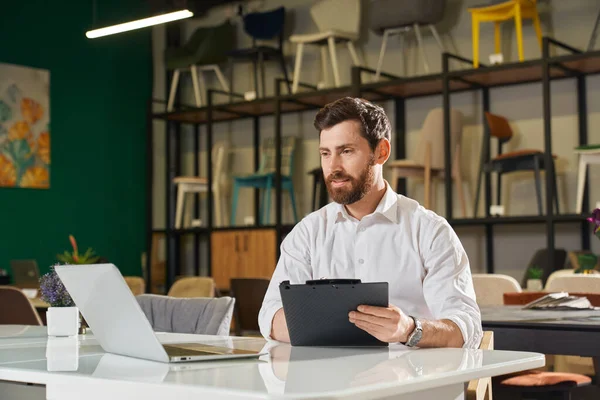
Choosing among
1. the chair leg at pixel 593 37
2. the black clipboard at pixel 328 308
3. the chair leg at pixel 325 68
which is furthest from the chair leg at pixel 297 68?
the black clipboard at pixel 328 308

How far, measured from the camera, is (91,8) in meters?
9.66

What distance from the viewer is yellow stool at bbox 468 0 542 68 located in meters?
7.23

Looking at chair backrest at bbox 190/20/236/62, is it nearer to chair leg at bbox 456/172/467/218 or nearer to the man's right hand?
chair leg at bbox 456/172/467/218

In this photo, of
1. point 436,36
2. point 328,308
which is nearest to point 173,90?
point 436,36

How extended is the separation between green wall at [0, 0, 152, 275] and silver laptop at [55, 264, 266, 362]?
23.7ft

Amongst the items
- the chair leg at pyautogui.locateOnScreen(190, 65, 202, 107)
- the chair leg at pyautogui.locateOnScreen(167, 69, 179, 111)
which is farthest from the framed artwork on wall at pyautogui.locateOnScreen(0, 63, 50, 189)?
the chair leg at pyautogui.locateOnScreen(190, 65, 202, 107)

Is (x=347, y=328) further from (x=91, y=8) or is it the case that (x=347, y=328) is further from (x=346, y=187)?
(x=91, y=8)

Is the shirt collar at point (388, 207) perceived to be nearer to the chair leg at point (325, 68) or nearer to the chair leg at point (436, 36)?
the chair leg at point (436, 36)

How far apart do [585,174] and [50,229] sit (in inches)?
209

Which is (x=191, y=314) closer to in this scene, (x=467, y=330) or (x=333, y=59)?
(x=467, y=330)

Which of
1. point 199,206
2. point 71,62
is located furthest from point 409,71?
point 71,62

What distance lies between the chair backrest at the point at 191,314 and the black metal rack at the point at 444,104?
4.58 m

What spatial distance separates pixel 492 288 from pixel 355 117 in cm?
216

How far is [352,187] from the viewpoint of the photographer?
7.48 feet
